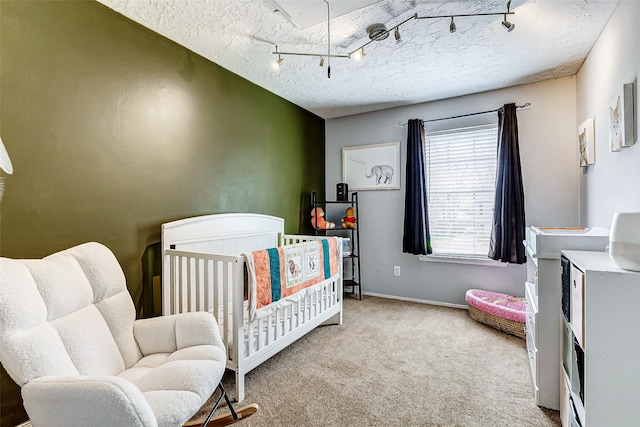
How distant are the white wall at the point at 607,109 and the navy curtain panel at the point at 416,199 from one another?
133cm

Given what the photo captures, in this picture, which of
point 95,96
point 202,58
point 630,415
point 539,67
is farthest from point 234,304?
point 539,67

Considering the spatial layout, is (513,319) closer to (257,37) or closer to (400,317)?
(400,317)

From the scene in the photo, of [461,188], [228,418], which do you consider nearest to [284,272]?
[228,418]

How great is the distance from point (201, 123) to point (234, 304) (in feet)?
4.82

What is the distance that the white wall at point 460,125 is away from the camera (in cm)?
282

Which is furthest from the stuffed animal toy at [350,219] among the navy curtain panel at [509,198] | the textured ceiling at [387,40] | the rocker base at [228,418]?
the rocker base at [228,418]

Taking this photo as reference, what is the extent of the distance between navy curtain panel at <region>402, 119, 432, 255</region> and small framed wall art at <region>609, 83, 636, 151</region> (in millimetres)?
1766

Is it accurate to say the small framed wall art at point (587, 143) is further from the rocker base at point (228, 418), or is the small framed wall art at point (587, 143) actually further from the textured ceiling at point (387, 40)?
the rocker base at point (228, 418)

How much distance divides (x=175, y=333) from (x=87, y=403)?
22.4 inches

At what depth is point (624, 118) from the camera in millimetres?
1536

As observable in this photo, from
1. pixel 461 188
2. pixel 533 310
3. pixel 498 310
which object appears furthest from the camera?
pixel 461 188

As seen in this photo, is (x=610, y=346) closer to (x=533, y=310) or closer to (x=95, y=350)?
(x=533, y=310)

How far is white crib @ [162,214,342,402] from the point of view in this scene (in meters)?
1.81

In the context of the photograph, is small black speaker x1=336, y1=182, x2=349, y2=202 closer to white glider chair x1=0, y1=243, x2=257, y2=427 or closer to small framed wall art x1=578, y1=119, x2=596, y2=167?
small framed wall art x1=578, y1=119, x2=596, y2=167
